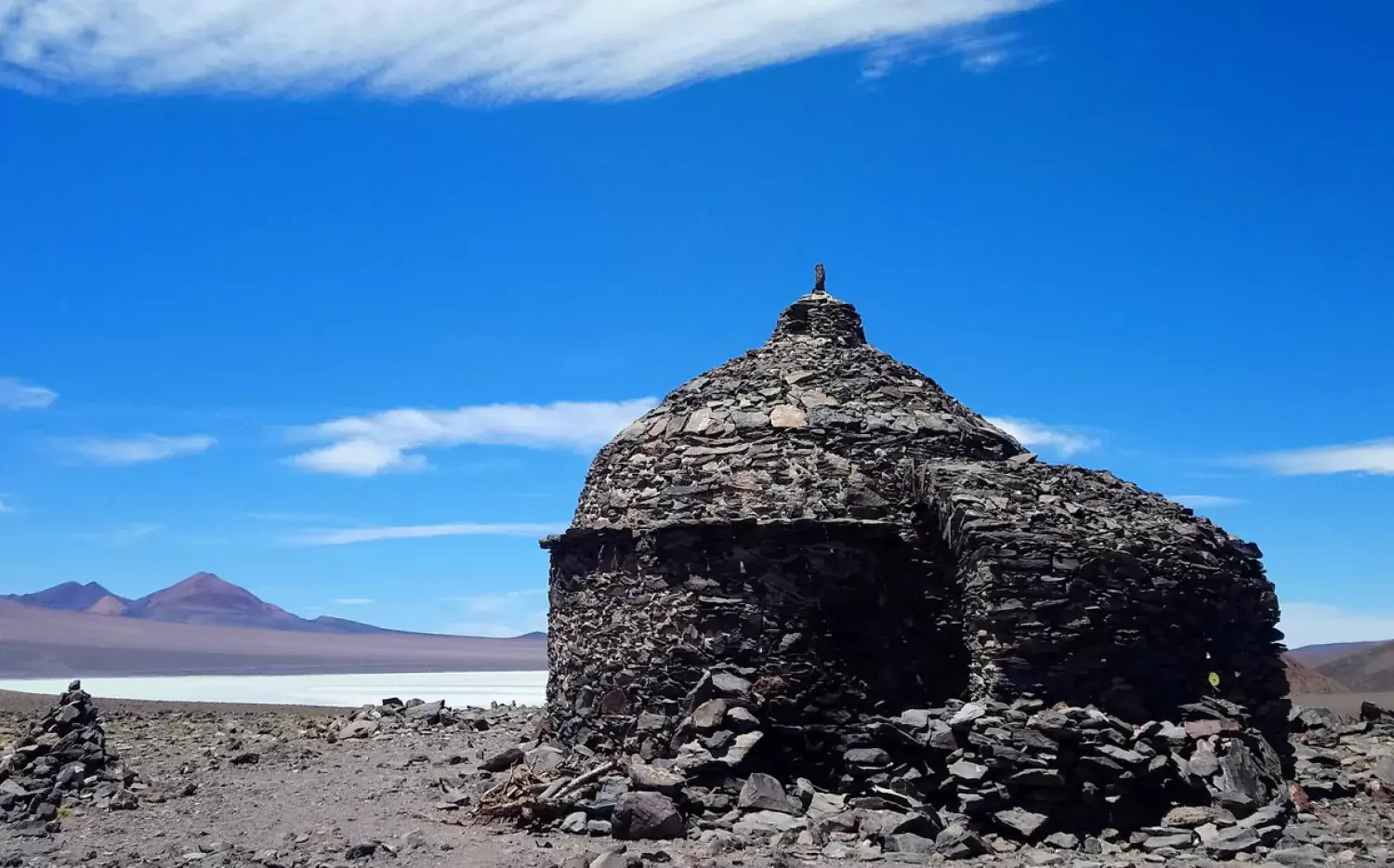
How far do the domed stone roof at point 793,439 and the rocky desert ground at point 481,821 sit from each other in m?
3.28

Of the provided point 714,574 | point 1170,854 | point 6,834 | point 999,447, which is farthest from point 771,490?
point 6,834

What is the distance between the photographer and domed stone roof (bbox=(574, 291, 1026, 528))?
1377 centimetres

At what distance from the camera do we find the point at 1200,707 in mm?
11688

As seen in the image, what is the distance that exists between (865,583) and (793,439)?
2149 mm

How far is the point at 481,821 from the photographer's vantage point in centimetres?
1147

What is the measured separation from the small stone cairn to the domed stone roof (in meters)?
2.95

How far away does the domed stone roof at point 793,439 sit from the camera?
45.2 feet

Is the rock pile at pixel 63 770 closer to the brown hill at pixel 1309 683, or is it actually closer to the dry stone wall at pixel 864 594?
the dry stone wall at pixel 864 594

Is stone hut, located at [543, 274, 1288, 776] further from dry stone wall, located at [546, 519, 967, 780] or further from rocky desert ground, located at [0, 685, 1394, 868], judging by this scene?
rocky desert ground, located at [0, 685, 1394, 868]

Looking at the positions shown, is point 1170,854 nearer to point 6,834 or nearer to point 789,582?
point 789,582

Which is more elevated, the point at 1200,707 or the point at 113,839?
the point at 1200,707

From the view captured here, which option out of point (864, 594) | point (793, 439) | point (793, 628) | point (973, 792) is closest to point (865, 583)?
point (864, 594)

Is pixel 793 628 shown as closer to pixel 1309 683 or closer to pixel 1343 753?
pixel 1343 753

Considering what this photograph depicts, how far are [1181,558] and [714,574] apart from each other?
4933 mm
